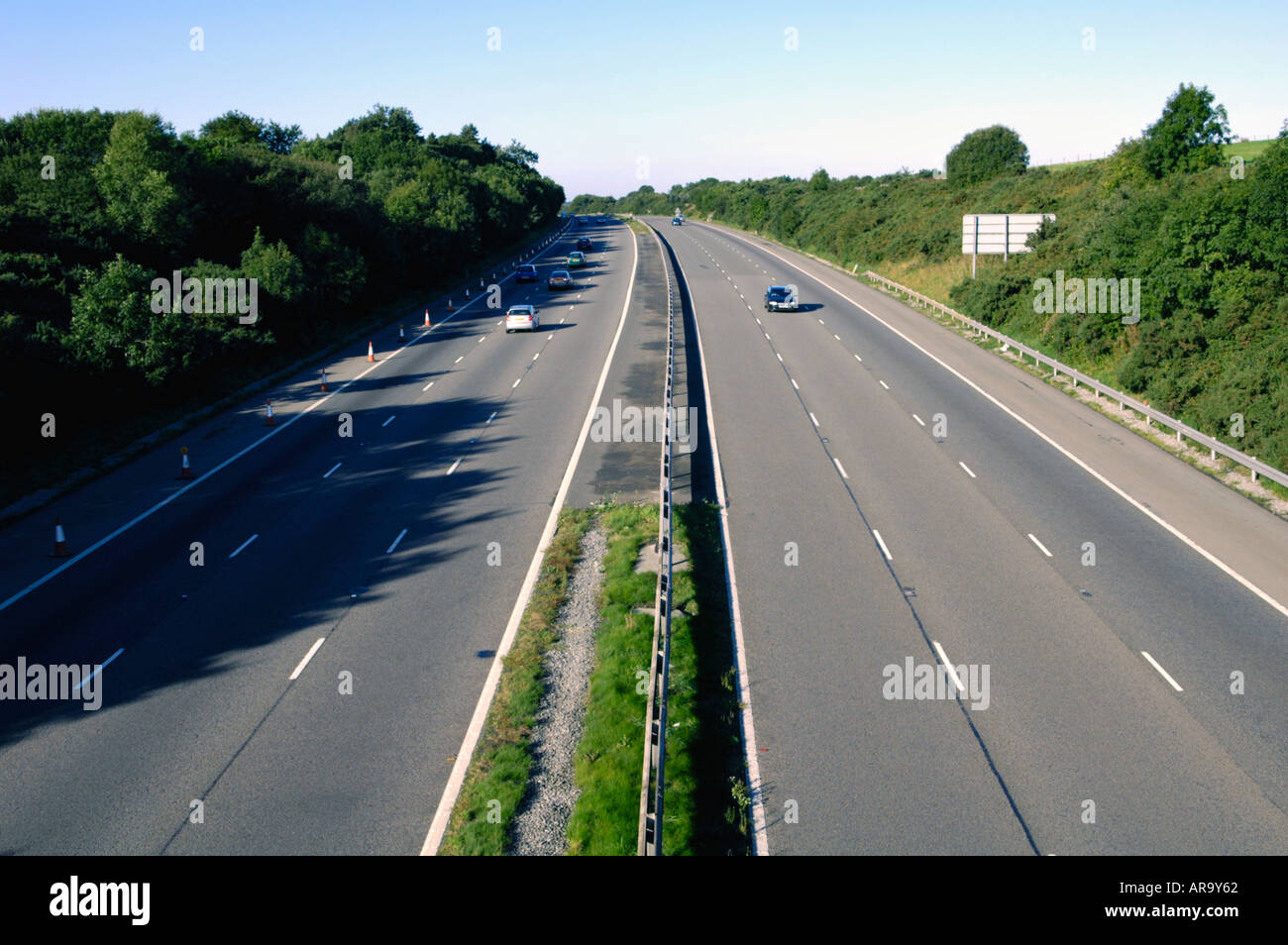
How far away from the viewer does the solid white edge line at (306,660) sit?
13.8 meters

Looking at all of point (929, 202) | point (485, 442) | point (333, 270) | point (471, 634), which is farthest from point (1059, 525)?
point (929, 202)

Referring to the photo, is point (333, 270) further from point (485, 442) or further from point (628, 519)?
point (628, 519)

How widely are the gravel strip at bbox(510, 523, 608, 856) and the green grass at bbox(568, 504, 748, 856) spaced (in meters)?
0.14

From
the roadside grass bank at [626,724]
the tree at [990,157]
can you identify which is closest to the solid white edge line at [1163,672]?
the roadside grass bank at [626,724]

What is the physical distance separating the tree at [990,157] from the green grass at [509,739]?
72760 millimetres

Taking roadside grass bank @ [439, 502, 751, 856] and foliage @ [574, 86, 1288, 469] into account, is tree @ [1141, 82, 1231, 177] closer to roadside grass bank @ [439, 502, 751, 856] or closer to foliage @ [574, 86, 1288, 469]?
foliage @ [574, 86, 1288, 469]

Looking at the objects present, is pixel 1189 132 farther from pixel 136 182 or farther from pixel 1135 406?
pixel 136 182

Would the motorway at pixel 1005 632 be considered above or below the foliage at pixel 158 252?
below

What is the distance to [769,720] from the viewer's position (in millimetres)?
12500

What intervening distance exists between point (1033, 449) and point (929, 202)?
5460 centimetres

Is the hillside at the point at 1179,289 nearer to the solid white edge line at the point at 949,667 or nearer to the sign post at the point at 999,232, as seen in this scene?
the sign post at the point at 999,232

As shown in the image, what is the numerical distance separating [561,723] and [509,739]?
0.76m

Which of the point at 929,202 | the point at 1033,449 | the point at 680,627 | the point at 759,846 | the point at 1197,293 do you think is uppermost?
the point at 929,202

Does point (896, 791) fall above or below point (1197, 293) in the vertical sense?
below
